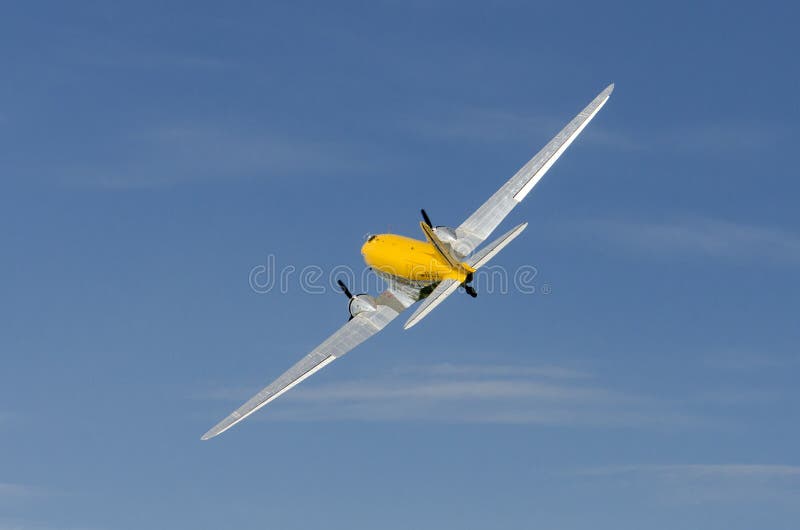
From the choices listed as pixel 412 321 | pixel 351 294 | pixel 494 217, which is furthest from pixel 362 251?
pixel 412 321

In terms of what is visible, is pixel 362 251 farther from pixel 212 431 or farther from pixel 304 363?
pixel 212 431

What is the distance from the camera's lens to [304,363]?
76375mm

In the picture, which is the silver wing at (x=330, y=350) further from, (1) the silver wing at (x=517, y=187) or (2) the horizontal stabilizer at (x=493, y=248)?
(2) the horizontal stabilizer at (x=493, y=248)

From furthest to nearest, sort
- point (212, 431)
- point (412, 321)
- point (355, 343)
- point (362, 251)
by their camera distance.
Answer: point (362, 251), point (355, 343), point (212, 431), point (412, 321)

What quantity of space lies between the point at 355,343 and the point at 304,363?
3803 mm

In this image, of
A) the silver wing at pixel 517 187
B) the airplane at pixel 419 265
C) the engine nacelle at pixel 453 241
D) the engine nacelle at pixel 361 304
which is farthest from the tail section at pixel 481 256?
the engine nacelle at pixel 361 304

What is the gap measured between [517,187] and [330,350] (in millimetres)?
19145

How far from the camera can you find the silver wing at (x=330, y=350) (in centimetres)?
7338

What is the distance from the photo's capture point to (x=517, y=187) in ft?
272

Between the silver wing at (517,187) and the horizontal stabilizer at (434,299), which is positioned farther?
the silver wing at (517,187)

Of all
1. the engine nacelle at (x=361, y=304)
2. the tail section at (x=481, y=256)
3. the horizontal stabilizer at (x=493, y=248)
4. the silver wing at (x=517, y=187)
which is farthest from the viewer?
the silver wing at (x=517, y=187)

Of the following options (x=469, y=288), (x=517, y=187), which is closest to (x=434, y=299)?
(x=469, y=288)

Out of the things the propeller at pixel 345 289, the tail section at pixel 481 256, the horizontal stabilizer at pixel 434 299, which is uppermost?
the propeller at pixel 345 289

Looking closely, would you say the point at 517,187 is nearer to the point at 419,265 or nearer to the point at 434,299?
the point at 419,265
